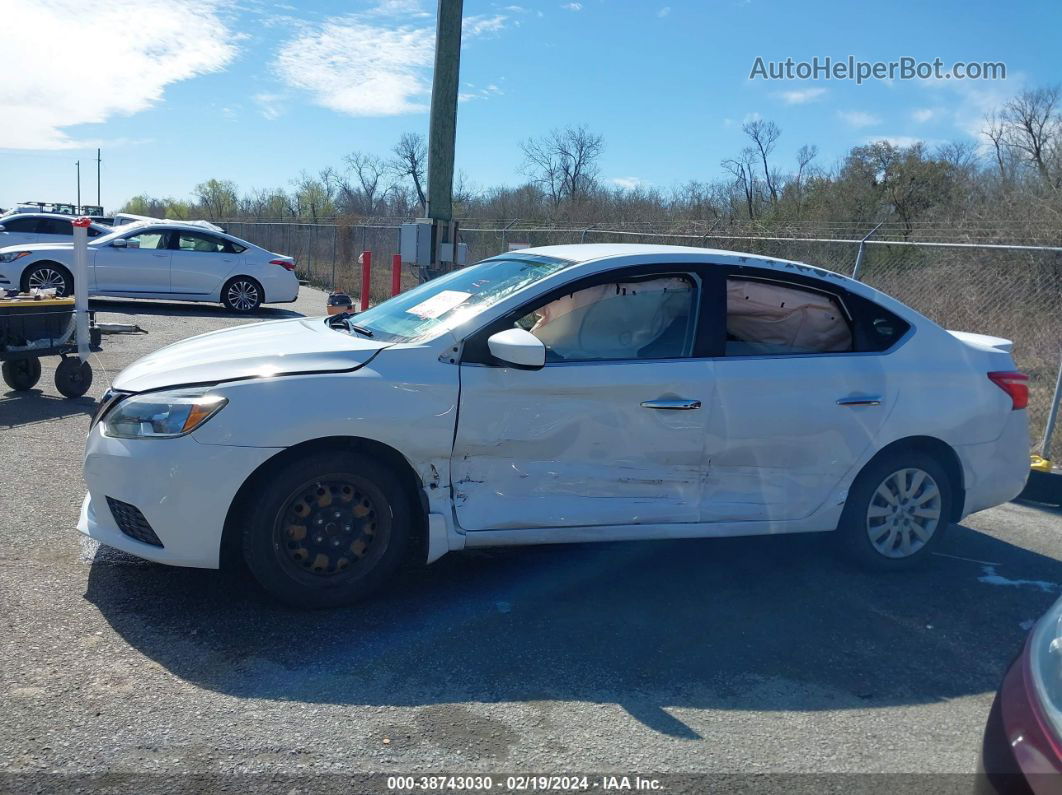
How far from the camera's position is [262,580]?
13.7 feet

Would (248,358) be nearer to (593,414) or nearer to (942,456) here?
(593,414)

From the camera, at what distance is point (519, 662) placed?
395 centimetres

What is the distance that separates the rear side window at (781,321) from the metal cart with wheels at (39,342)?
6102 millimetres

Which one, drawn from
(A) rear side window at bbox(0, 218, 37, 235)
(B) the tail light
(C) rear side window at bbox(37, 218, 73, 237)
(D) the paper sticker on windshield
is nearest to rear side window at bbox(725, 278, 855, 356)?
(B) the tail light

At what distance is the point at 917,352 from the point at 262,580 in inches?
142

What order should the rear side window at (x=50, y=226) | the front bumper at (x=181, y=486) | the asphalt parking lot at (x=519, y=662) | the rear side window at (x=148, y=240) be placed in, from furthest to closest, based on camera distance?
1. the rear side window at (x=50, y=226)
2. the rear side window at (x=148, y=240)
3. the front bumper at (x=181, y=486)
4. the asphalt parking lot at (x=519, y=662)

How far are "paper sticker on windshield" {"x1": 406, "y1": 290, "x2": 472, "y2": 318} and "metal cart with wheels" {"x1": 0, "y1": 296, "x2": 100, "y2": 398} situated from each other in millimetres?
4686

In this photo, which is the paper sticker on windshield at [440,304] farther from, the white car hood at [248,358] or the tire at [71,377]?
the tire at [71,377]

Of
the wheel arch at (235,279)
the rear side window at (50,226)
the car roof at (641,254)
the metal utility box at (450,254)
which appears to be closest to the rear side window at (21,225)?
the rear side window at (50,226)

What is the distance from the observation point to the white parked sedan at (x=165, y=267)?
15.5m

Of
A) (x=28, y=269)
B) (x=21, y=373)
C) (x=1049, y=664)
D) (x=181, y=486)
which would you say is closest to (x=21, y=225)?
(x=28, y=269)

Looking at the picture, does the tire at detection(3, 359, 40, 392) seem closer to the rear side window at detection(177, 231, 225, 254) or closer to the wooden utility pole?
the wooden utility pole

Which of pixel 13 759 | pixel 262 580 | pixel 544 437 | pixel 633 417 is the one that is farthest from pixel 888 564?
pixel 13 759

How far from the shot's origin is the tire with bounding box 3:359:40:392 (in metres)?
8.70
